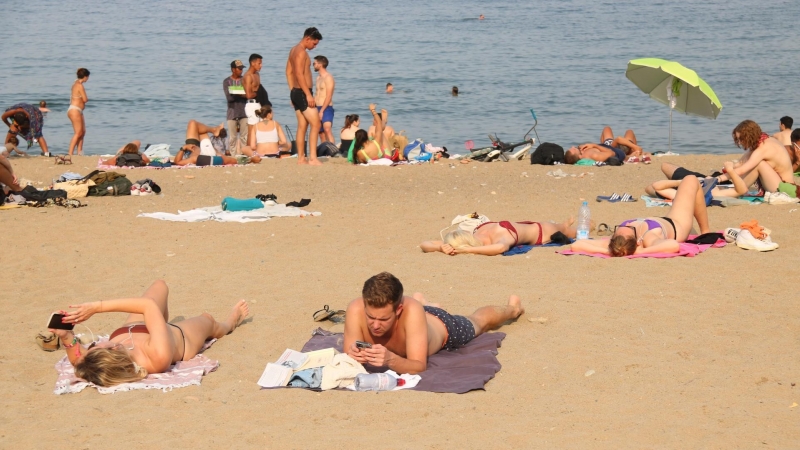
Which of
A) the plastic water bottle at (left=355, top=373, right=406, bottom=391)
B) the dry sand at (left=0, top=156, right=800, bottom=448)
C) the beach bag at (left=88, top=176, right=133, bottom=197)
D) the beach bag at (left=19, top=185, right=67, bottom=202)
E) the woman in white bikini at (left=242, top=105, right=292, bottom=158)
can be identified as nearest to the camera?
the dry sand at (left=0, top=156, right=800, bottom=448)

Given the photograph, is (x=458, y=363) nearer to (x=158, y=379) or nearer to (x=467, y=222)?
(x=158, y=379)

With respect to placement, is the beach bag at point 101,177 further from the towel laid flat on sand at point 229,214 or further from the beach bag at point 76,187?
the towel laid flat on sand at point 229,214

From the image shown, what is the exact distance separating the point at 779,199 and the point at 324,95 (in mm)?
6970

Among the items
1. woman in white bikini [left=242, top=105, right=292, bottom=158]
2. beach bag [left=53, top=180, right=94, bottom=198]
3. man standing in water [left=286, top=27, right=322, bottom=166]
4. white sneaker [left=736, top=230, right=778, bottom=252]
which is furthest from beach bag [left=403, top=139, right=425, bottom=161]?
white sneaker [left=736, top=230, right=778, bottom=252]

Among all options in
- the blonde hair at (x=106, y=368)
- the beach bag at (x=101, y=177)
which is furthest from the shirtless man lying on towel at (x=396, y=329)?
the beach bag at (x=101, y=177)

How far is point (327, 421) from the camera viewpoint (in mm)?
Answer: 4660

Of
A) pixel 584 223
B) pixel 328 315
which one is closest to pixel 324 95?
pixel 584 223

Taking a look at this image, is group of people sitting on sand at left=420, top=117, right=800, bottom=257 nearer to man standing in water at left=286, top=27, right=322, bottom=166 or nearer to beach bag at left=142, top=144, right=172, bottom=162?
man standing in water at left=286, top=27, right=322, bottom=166

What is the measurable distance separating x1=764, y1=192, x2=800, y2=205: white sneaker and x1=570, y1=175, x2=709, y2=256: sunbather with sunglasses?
1.70 metres

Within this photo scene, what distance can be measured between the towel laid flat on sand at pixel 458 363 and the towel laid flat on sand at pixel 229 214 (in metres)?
3.88

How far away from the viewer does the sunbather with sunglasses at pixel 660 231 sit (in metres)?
7.89

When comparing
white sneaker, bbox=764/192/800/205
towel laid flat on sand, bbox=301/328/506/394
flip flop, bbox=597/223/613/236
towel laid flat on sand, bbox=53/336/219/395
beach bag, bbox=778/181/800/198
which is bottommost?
towel laid flat on sand, bbox=53/336/219/395

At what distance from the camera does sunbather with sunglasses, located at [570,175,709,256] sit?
7.89m

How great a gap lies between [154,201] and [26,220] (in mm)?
1607
